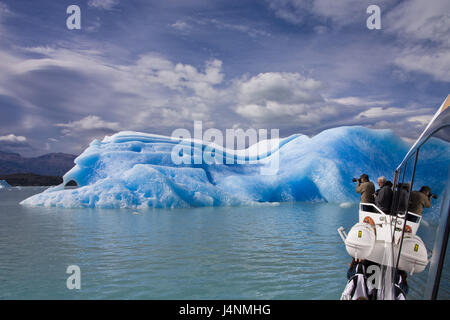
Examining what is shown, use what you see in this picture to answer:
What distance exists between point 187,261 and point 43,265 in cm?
312

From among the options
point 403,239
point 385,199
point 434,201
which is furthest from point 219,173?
point 434,201

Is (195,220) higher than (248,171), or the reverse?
(248,171)

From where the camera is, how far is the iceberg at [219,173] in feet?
67.4

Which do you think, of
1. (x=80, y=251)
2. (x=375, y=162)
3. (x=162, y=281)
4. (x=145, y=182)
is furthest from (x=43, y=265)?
(x=375, y=162)

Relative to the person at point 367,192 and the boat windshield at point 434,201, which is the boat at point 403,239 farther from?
the person at point 367,192

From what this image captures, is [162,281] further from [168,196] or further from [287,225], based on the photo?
[168,196]

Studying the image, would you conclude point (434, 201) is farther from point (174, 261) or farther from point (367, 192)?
point (174, 261)

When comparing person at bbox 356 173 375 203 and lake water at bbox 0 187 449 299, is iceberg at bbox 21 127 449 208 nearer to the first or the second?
lake water at bbox 0 187 449 299

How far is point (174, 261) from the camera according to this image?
25.0 feet

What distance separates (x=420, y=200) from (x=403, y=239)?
1.09 metres

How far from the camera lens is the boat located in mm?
1768

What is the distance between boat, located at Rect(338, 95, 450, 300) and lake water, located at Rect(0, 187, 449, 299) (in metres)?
0.32

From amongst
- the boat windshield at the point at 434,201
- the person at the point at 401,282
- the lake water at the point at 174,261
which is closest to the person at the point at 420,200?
the boat windshield at the point at 434,201
